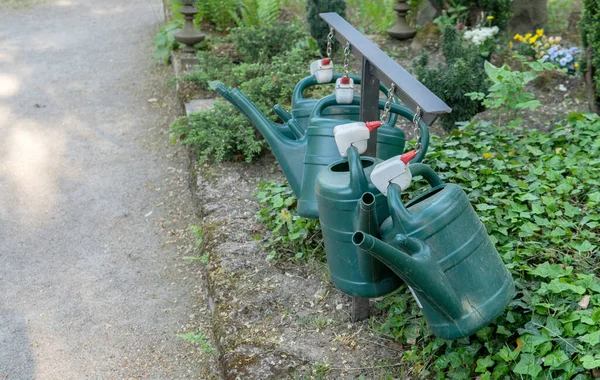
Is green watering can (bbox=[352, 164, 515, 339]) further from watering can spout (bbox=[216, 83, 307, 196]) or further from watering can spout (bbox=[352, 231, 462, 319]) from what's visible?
watering can spout (bbox=[216, 83, 307, 196])

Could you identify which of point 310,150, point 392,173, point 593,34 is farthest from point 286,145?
point 593,34

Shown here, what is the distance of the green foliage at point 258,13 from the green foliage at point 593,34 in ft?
9.01

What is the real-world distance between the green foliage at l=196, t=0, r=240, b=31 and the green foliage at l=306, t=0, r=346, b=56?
0.96m

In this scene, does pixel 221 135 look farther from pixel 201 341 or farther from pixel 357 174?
pixel 357 174

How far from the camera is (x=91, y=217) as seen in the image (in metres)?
4.06

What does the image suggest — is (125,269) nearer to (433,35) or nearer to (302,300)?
(302,300)

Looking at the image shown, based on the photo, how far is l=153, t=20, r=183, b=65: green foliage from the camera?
19.3ft

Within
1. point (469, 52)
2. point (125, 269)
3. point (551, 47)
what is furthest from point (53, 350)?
point (551, 47)

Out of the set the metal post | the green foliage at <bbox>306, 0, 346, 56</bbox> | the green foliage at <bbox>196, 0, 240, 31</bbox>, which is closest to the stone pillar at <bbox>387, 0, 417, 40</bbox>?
the green foliage at <bbox>306, 0, 346, 56</bbox>

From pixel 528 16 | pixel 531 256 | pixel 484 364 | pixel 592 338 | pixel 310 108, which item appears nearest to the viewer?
pixel 592 338

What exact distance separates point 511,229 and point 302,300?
34.1 inches

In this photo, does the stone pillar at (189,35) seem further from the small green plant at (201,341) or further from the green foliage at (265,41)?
the small green plant at (201,341)

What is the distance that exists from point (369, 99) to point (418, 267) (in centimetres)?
89

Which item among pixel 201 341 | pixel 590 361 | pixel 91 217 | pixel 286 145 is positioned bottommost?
pixel 91 217
